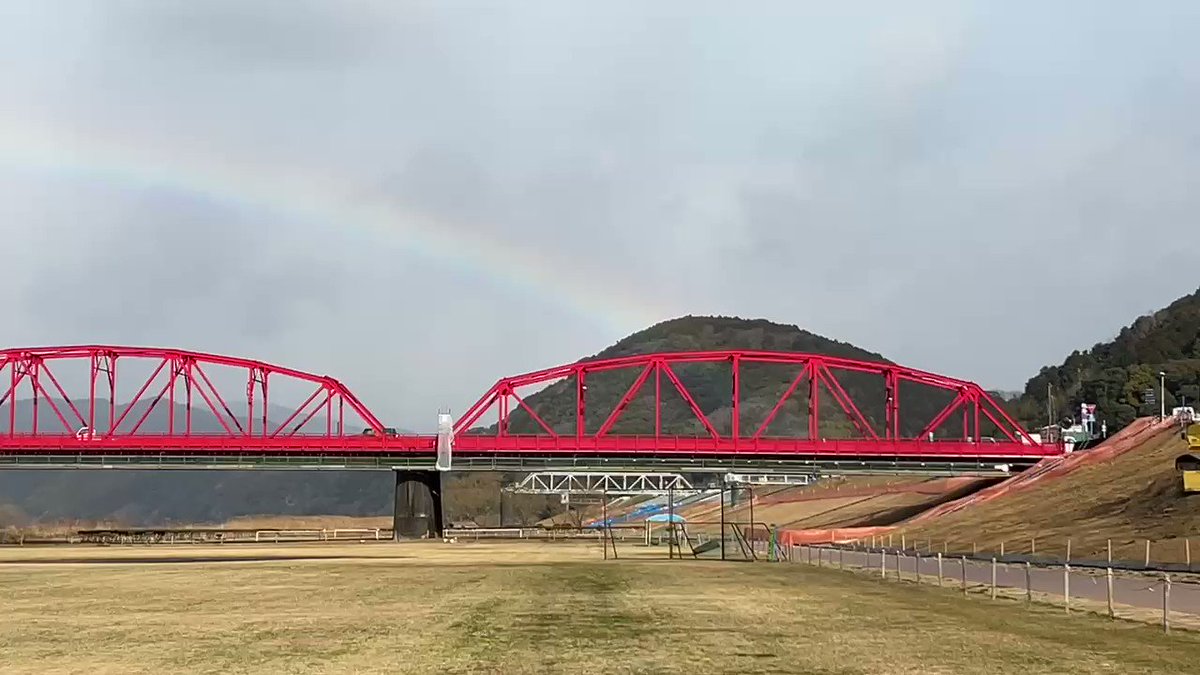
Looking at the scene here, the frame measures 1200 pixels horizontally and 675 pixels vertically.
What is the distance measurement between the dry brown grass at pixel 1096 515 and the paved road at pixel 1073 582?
25.0 ft

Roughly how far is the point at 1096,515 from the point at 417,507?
6267cm

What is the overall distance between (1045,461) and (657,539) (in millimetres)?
38049

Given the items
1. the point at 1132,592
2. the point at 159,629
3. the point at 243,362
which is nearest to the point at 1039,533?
the point at 1132,592

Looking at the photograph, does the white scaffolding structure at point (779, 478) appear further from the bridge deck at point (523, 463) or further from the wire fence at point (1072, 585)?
the wire fence at point (1072, 585)

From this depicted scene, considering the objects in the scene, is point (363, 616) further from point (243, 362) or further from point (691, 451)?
point (243, 362)

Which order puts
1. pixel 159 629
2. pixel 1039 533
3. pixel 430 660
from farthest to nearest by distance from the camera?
pixel 1039 533
pixel 159 629
pixel 430 660

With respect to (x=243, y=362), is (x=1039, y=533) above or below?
below

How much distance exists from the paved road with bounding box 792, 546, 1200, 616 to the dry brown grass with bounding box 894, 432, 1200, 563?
762cm

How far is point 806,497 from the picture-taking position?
176 m

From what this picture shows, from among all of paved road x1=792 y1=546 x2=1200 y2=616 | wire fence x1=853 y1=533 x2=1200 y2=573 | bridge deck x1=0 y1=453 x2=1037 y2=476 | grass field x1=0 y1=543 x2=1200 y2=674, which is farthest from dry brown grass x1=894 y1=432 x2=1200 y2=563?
grass field x1=0 y1=543 x2=1200 y2=674

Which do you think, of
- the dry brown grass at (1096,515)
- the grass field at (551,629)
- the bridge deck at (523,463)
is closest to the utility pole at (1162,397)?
the bridge deck at (523,463)

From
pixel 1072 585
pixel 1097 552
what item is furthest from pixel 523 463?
pixel 1072 585

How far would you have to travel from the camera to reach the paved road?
34.3 m

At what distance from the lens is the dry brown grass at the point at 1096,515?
208 feet
